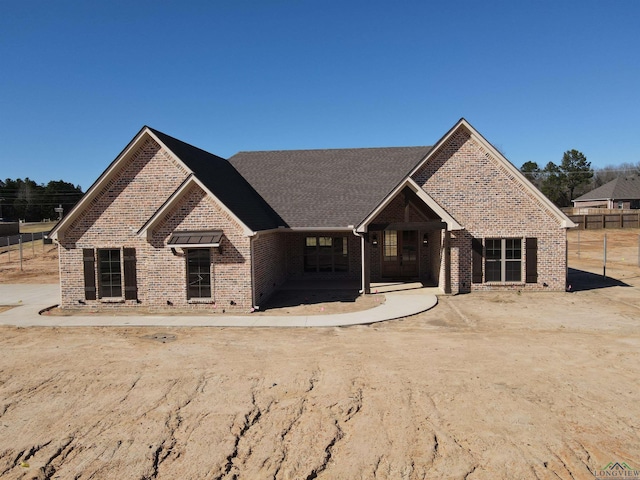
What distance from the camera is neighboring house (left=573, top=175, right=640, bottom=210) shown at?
2291 inches

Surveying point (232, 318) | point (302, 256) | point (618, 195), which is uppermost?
point (618, 195)

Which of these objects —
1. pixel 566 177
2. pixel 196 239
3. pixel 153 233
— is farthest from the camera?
pixel 566 177

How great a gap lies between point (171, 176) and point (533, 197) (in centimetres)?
1402

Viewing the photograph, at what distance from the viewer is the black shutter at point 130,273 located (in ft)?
49.5

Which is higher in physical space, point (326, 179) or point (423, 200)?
point (326, 179)

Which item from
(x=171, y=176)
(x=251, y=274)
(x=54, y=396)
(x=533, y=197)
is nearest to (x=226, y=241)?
(x=251, y=274)

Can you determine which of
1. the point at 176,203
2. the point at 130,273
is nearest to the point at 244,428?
the point at 176,203

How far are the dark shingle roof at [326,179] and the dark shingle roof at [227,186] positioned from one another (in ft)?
2.94

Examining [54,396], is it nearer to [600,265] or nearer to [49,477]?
[49,477]

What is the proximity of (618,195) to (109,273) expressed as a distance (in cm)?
6685

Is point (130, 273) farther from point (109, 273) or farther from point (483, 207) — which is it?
point (483, 207)

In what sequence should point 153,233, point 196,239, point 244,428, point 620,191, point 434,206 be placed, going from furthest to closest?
point 620,191, point 434,206, point 153,233, point 196,239, point 244,428

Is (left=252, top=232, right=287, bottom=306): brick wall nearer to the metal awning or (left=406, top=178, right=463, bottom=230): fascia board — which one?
the metal awning

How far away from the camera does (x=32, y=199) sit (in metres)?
87.4
